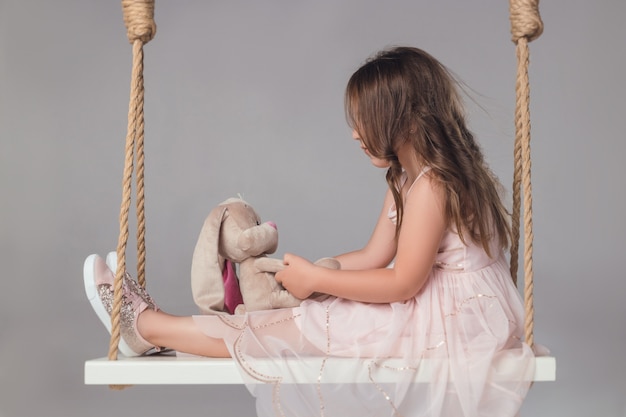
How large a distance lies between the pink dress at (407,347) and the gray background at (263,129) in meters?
1.91

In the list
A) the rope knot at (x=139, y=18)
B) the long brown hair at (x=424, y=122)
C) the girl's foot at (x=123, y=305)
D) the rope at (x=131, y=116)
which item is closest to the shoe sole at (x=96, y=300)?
the girl's foot at (x=123, y=305)

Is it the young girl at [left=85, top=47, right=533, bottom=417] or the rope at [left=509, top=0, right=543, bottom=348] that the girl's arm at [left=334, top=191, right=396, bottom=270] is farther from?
the rope at [left=509, top=0, right=543, bottom=348]

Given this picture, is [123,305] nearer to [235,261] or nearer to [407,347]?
[235,261]

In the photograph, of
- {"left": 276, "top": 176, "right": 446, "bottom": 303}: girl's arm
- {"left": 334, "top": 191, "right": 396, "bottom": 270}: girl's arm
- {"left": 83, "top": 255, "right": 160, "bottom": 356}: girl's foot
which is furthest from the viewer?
{"left": 334, "top": 191, "right": 396, "bottom": 270}: girl's arm

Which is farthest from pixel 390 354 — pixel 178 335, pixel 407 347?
pixel 178 335

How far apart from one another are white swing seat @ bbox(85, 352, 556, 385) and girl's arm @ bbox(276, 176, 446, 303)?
0.58ft

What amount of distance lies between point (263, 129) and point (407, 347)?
232 centimetres

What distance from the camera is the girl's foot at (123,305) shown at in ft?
7.37

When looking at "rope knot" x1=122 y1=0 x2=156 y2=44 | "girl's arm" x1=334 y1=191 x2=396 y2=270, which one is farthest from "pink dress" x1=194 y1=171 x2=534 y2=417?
"rope knot" x1=122 y1=0 x2=156 y2=44

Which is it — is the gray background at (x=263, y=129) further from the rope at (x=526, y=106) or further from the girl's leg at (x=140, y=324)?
the rope at (x=526, y=106)

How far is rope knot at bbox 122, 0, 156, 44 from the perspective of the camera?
2.12 m

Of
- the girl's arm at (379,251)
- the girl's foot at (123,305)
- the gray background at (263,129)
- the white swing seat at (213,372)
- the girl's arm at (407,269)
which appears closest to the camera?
the white swing seat at (213,372)

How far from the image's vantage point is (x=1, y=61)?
4359mm

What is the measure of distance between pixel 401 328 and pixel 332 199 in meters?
2.09
